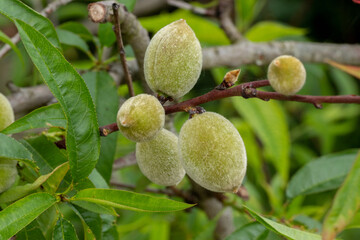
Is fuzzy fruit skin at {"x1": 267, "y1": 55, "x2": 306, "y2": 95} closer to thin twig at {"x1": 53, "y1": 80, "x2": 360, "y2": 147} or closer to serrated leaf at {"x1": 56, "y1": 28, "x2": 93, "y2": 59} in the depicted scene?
thin twig at {"x1": 53, "y1": 80, "x2": 360, "y2": 147}

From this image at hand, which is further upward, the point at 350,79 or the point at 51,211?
the point at 51,211

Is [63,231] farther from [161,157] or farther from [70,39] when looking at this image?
[70,39]

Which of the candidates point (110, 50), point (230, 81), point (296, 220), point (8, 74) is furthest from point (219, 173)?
point (8, 74)

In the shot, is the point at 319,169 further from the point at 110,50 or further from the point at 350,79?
the point at 350,79

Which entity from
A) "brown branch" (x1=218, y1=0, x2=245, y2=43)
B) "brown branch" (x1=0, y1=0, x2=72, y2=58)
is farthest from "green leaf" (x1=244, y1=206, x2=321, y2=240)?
"brown branch" (x1=218, y1=0, x2=245, y2=43)

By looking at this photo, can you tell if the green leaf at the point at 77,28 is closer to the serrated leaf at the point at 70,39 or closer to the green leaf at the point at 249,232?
the serrated leaf at the point at 70,39

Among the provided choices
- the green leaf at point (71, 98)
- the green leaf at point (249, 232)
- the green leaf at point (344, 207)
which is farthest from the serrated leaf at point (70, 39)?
the green leaf at point (344, 207)
